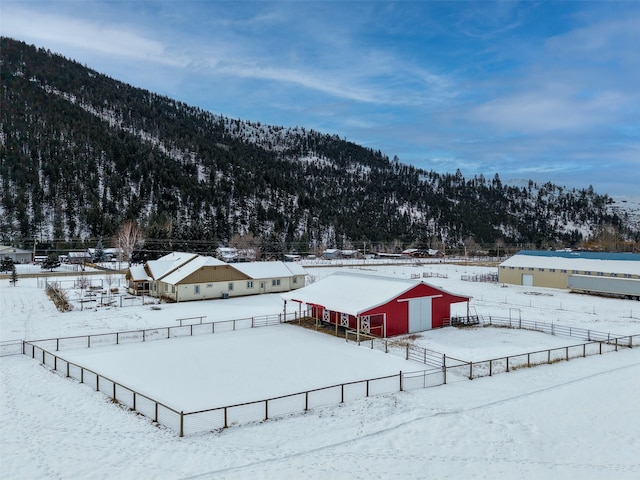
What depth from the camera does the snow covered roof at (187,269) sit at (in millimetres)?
43312

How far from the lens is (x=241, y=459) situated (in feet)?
38.6

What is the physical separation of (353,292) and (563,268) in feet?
118

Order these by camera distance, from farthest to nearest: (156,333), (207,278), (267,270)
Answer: (267,270) < (207,278) < (156,333)

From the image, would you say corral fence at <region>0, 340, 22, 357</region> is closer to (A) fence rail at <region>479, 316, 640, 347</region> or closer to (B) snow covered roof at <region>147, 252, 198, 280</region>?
(B) snow covered roof at <region>147, 252, 198, 280</region>

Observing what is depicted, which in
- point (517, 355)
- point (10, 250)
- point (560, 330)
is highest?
point (10, 250)

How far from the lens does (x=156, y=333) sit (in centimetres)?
2856

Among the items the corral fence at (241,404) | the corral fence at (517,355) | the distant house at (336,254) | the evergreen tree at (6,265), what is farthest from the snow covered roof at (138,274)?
the distant house at (336,254)

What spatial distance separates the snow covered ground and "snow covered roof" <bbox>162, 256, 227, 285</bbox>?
20.9 metres

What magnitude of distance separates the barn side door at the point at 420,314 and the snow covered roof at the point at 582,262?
31.3 meters

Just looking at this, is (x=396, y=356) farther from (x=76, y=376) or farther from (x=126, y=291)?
(x=126, y=291)

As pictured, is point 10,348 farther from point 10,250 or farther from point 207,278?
point 10,250

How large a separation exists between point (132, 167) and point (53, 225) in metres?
47.6

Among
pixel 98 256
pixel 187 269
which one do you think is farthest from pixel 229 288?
pixel 98 256

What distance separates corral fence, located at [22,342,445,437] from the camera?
1430 centimetres
